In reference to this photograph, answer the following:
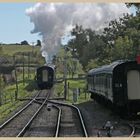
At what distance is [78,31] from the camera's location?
330ft

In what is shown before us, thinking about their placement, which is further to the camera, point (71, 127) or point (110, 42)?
point (110, 42)

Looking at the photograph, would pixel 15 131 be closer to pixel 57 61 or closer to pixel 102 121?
pixel 102 121

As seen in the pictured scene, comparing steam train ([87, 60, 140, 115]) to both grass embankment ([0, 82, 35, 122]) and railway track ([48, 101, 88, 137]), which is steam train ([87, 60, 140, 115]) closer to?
railway track ([48, 101, 88, 137])

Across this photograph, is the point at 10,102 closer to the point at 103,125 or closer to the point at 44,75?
the point at 44,75

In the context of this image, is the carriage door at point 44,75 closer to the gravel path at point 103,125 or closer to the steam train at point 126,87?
the gravel path at point 103,125

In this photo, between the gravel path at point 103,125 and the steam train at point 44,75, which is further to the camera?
the steam train at point 44,75

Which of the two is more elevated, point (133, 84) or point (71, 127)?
point (133, 84)

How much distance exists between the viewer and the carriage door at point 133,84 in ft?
67.9

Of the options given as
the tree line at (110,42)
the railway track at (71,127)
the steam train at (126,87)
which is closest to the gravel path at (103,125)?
the railway track at (71,127)

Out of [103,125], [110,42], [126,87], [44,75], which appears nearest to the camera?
[103,125]

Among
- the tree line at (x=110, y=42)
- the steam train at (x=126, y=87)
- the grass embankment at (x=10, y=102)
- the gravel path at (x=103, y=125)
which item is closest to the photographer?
the gravel path at (x=103, y=125)

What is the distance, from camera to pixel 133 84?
68.5 feet

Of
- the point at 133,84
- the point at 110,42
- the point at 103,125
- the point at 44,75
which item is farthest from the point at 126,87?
the point at 110,42

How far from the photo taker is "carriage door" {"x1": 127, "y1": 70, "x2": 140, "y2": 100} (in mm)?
20688
